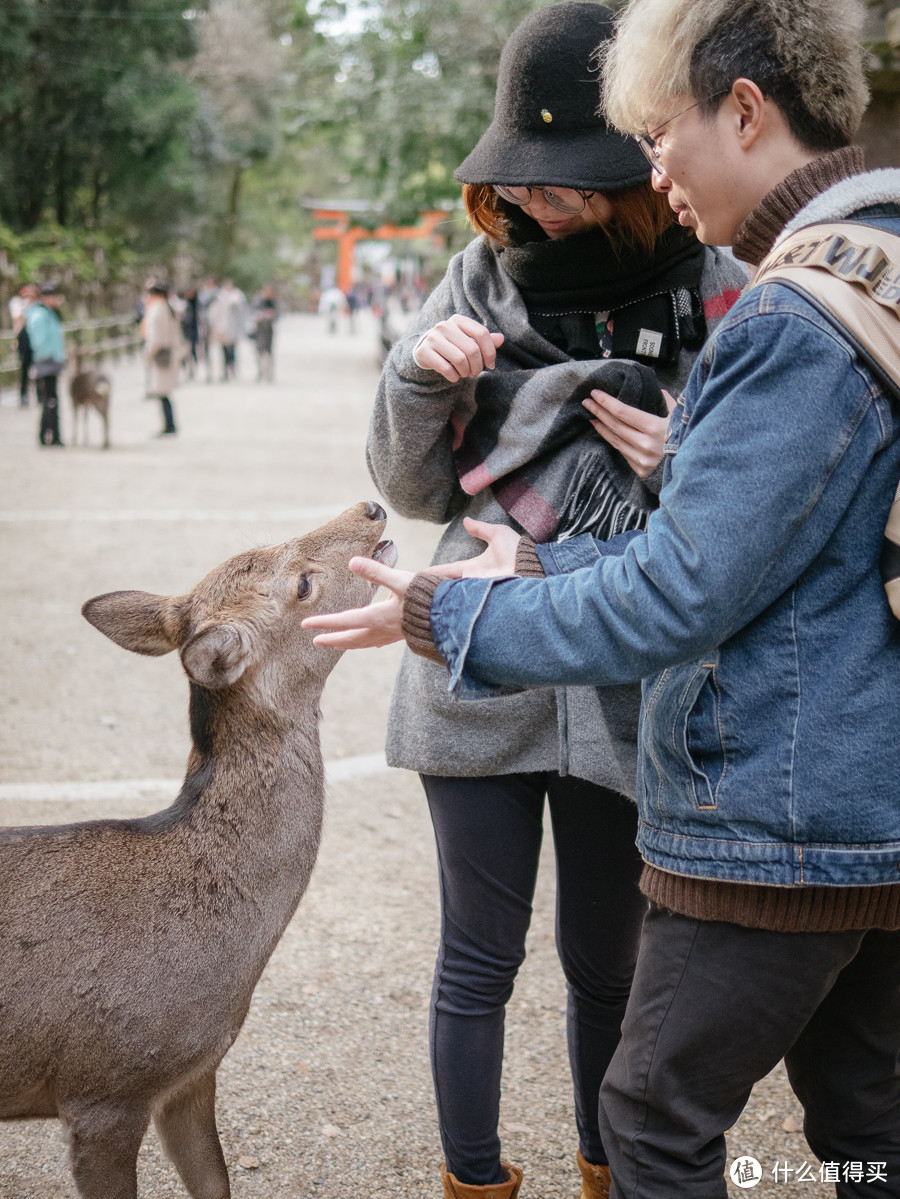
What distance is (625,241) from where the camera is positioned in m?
2.35

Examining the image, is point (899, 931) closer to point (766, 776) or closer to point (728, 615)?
point (766, 776)

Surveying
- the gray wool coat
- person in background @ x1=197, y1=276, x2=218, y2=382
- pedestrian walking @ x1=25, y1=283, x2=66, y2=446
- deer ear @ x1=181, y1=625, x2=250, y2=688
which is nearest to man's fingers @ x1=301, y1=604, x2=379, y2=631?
the gray wool coat

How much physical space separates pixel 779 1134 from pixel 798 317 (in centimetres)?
253

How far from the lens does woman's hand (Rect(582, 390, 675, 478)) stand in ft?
7.44

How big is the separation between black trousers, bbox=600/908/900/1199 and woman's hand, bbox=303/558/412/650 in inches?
24.6

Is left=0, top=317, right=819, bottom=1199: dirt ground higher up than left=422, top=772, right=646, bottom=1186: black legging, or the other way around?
left=422, top=772, right=646, bottom=1186: black legging

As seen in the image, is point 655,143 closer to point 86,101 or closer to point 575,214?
point 575,214

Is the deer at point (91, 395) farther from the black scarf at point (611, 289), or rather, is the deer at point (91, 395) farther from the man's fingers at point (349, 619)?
the man's fingers at point (349, 619)

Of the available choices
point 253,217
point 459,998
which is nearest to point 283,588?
point 459,998

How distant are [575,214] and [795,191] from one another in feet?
2.50

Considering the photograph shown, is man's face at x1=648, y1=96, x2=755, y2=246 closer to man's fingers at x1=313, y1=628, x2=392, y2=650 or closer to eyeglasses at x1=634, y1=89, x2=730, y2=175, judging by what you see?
eyeglasses at x1=634, y1=89, x2=730, y2=175

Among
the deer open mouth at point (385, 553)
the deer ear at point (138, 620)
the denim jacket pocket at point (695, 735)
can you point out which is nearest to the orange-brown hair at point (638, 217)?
the deer open mouth at point (385, 553)

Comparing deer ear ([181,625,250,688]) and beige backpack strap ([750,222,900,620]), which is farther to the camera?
deer ear ([181,625,250,688])

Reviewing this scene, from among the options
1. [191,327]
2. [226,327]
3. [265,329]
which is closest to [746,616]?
[265,329]
